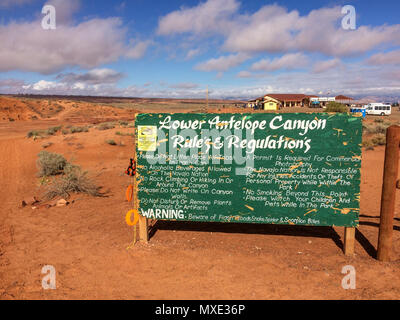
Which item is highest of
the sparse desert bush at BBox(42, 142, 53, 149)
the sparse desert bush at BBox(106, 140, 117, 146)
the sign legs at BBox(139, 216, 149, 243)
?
the sparse desert bush at BBox(106, 140, 117, 146)

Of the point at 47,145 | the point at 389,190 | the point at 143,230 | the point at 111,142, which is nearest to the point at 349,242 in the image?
the point at 389,190

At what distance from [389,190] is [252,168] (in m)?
1.96

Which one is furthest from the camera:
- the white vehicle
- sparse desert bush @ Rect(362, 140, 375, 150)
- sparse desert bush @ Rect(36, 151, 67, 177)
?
the white vehicle

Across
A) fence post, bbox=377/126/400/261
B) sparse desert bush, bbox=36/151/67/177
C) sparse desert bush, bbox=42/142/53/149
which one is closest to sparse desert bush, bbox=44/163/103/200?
sparse desert bush, bbox=36/151/67/177

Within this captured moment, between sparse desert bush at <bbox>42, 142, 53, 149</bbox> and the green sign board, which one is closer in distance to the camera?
the green sign board

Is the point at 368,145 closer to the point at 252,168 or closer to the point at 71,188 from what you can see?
the point at 252,168

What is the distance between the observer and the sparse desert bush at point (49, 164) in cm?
1074

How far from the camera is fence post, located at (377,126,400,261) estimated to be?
429cm

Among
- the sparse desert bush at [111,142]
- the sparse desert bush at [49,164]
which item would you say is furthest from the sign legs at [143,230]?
the sparse desert bush at [111,142]

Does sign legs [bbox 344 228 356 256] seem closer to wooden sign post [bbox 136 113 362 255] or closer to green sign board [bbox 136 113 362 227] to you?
wooden sign post [bbox 136 113 362 255]

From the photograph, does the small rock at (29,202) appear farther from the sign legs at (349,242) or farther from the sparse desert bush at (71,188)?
the sign legs at (349,242)

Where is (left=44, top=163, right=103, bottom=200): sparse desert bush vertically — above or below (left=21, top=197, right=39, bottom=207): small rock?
above

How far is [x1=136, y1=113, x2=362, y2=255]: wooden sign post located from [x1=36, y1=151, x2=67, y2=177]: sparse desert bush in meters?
7.07

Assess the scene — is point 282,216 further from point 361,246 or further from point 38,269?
point 38,269
